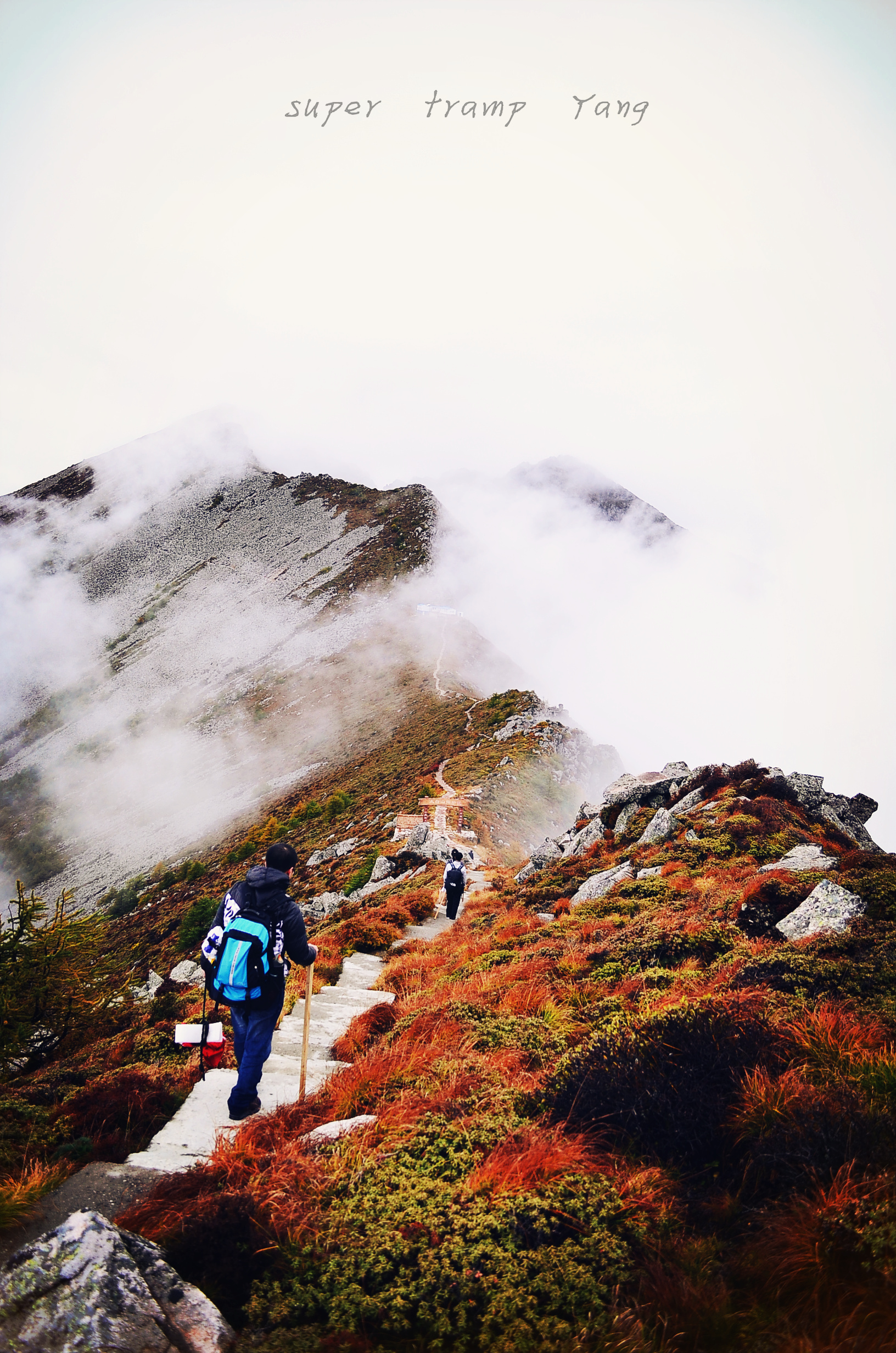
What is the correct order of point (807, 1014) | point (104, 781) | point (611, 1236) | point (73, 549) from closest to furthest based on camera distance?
point (611, 1236) < point (807, 1014) < point (104, 781) < point (73, 549)

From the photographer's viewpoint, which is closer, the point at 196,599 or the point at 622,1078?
the point at 622,1078

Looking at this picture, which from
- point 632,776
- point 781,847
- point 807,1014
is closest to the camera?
point 807,1014

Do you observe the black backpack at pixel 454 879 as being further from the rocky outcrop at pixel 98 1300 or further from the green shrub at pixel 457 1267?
the rocky outcrop at pixel 98 1300

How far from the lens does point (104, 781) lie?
256ft

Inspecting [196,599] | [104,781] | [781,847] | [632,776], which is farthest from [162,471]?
[781,847]

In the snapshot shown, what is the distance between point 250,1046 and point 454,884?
10.8m

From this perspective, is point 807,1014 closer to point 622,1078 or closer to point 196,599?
point 622,1078

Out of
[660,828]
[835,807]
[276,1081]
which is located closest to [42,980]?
[276,1081]

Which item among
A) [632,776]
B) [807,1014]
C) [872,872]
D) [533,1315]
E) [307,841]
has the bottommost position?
[307,841]

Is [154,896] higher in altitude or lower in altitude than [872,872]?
lower

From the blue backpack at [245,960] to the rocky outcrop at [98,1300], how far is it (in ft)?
7.51

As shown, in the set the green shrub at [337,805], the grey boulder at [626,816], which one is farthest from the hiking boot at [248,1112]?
the green shrub at [337,805]

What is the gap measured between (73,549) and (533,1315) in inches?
5873

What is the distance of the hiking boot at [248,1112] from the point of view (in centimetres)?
546
